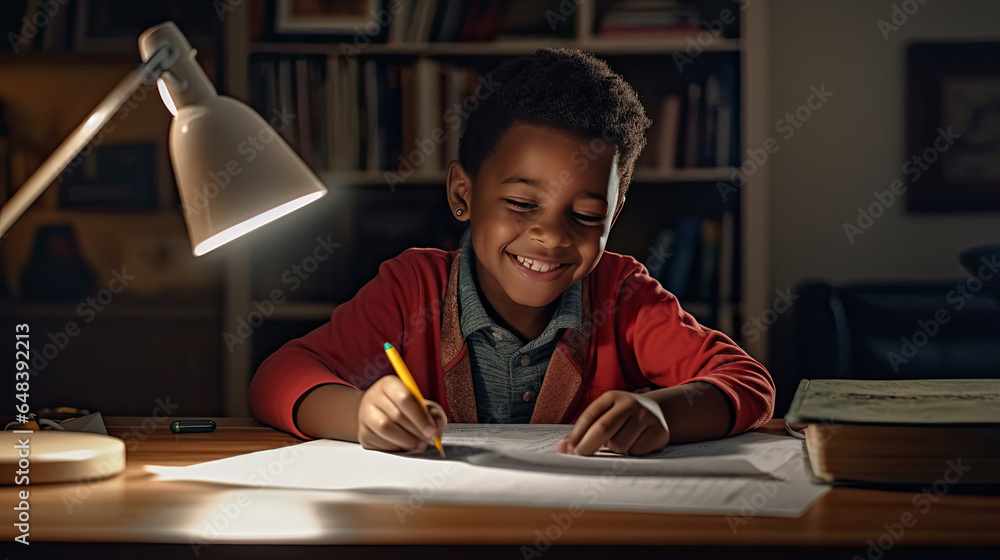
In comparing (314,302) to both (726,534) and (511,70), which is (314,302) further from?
(726,534)

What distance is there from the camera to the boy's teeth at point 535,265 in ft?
3.81

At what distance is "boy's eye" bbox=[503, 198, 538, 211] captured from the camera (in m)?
1.14

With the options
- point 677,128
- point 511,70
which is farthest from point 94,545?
point 677,128

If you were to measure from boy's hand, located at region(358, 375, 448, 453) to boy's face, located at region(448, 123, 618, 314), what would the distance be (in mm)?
362

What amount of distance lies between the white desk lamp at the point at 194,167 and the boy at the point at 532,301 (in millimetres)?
292

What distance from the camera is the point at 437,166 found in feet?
7.55

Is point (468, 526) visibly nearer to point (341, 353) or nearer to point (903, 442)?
point (903, 442)

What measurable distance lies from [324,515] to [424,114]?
5.82 feet

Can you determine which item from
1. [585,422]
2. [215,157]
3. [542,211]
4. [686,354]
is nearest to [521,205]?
[542,211]

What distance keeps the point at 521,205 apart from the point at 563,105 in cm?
15

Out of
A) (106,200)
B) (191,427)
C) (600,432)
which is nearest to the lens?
(600,432)

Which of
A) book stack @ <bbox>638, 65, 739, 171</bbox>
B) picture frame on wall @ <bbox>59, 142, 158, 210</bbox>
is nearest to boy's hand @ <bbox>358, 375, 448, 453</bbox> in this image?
book stack @ <bbox>638, 65, 739, 171</bbox>

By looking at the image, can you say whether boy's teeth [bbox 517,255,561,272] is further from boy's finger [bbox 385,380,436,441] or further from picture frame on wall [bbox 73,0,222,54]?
picture frame on wall [bbox 73,0,222,54]

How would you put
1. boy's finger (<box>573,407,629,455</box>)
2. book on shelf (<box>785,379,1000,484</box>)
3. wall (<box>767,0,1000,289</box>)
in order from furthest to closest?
wall (<box>767,0,1000,289</box>) → boy's finger (<box>573,407,629,455</box>) → book on shelf (<box>785,379,1000,484</box>)
